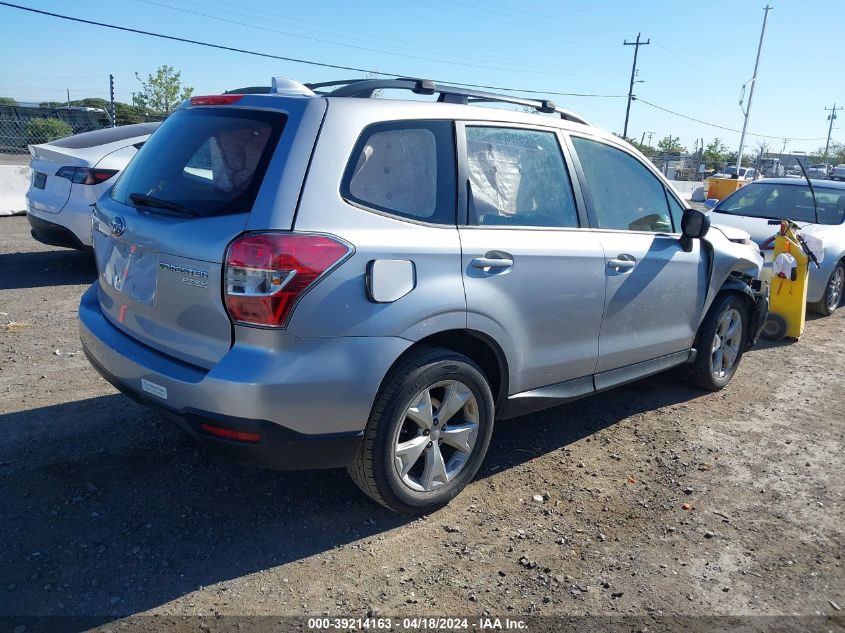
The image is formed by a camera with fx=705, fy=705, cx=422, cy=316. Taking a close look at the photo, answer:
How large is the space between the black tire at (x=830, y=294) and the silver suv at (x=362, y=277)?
532 centimetres

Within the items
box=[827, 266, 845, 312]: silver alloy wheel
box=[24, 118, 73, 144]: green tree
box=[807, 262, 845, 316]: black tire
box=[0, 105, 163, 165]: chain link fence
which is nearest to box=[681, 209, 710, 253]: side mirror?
box=[807, 262, 845, 316]: black tire

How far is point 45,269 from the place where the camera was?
8.09m

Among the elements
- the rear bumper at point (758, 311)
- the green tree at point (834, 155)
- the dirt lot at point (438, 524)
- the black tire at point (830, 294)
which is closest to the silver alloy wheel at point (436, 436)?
the dirt lot at point (438, 524)

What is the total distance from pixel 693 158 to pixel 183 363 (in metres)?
57.2

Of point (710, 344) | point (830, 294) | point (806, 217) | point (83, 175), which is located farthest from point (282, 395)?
point (806, 217)

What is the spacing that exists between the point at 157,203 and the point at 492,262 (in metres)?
1.58

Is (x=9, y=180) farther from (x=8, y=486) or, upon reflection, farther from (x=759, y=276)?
(x=759, y=276)

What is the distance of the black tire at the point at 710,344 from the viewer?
204 inches

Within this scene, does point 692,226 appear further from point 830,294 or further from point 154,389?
point 830,294

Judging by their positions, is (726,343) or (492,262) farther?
(726,343)

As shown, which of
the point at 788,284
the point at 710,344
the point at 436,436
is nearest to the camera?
the point at 436,436

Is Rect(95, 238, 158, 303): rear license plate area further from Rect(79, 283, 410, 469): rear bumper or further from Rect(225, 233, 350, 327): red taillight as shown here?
Rect(225, 233, 350, 327): red taillight

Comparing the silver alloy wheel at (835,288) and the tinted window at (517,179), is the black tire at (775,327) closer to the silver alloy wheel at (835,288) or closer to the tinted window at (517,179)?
the silver alloy wheel at (835,288)

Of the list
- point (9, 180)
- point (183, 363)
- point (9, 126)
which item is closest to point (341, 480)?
point (183, 363)
